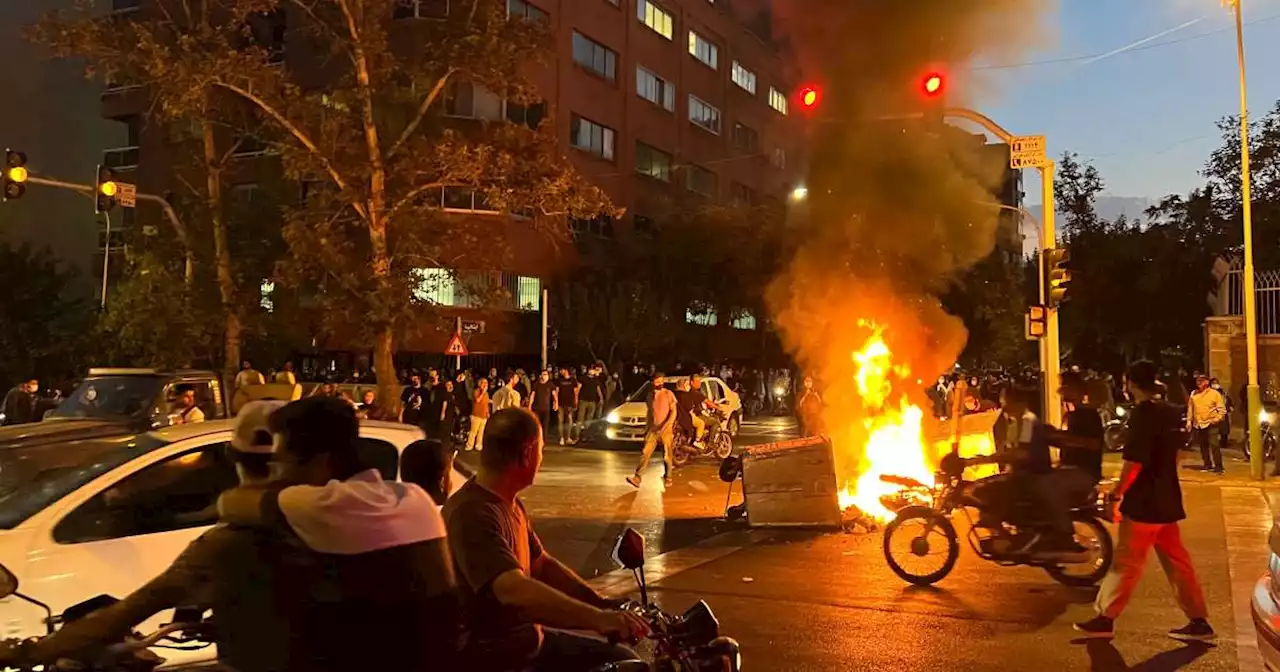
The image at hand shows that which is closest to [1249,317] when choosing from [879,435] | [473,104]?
[879,435]

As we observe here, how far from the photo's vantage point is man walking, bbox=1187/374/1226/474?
55.6 feet

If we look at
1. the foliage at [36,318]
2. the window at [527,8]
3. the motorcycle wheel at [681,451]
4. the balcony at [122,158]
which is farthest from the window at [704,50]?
the motorcycle wheel at [681,451]

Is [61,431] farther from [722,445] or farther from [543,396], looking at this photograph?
[543,396]

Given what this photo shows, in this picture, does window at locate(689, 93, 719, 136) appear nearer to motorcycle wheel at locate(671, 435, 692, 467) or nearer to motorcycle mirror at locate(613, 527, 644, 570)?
motorcycle wheel at locate(671, 435, 692, 467)

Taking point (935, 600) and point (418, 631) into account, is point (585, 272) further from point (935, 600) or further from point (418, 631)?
point (418, 631)

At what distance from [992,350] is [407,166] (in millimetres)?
38307

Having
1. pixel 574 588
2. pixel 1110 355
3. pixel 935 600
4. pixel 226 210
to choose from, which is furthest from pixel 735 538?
pixel 1110 355

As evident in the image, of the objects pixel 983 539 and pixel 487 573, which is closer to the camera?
pixel 487 573

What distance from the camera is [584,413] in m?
23.2

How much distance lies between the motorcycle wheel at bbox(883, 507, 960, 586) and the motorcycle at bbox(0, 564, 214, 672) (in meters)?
6.03

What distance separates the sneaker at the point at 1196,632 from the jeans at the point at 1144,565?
5 centimetres

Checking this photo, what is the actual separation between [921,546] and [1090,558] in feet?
4.18

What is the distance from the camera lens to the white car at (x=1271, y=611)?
14.6 feet

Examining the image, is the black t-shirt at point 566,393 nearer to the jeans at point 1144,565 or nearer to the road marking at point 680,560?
the road marking at point 680,560
